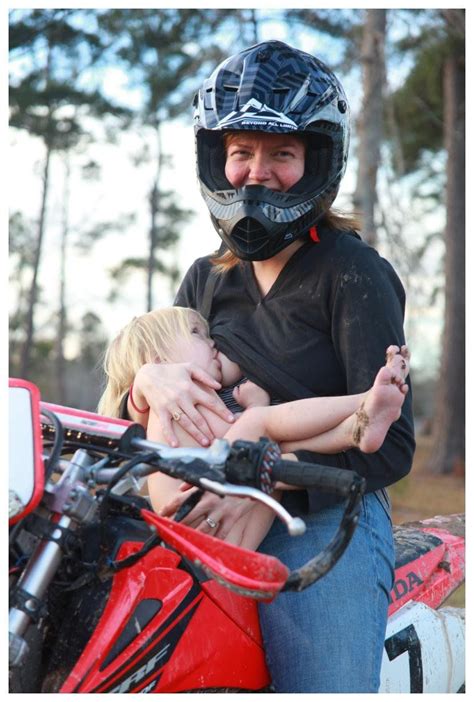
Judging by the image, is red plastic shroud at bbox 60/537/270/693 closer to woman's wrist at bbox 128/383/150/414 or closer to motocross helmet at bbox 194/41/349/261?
woman's wrist at bbox 128/383/150/414

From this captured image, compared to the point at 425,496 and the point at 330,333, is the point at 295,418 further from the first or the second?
the point at 425,496

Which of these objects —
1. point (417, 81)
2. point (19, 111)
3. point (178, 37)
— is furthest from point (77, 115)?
point (417, 81)

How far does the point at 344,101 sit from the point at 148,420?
1.19 meters

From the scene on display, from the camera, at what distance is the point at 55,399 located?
36062 mm

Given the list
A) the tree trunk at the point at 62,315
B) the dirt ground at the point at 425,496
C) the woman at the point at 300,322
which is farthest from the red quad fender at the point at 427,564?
the tree trunk at the point at 62,315

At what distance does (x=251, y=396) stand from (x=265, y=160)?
0.72 metres

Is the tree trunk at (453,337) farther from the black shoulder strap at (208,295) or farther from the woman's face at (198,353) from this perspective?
the woman's face at (198,353)

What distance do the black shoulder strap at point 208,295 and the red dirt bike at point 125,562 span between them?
1.04 m

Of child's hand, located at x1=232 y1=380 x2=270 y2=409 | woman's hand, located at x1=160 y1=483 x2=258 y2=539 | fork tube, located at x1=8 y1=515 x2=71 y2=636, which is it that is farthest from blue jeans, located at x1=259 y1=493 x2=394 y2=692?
fork tube, located at x1=8 y1=515 x2=71 y2=636

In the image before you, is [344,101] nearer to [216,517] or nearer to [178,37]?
[216,517]

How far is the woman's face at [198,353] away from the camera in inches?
107

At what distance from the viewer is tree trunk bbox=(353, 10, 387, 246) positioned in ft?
35.4

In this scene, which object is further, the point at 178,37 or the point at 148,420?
the point at 178,37

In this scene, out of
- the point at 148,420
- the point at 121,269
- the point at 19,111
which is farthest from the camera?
the point at 121,269
